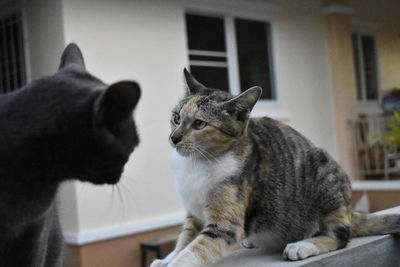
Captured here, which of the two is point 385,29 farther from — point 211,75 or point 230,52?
point 211,75

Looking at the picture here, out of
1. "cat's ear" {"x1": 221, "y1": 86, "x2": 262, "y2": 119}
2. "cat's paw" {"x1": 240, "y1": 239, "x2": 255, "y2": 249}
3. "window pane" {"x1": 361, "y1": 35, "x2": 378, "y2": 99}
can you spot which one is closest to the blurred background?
"window pane" {"x1": 361, "y1": 35, "x2": 378, "y2": 99}

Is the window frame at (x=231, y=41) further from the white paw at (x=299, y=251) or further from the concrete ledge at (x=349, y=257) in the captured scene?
the white paw at (x=299, y=251)

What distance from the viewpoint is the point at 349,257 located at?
150cm

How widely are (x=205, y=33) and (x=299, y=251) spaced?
4078 millimetres

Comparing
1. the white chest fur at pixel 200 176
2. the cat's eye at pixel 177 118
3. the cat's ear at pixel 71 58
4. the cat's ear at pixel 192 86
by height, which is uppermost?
the cat's ear at pixel 71 58

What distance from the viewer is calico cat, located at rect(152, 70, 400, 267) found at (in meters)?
1.39

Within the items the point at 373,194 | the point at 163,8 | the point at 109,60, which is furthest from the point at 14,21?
the point at 373,194

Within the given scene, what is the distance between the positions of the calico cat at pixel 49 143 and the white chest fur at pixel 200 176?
38cm

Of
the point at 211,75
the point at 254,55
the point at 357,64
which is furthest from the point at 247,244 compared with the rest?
the point at 357,64

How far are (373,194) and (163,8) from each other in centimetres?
306

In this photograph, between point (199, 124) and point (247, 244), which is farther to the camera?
point (247, 244)

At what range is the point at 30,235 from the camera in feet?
3.54

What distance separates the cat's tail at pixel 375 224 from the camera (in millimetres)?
1678

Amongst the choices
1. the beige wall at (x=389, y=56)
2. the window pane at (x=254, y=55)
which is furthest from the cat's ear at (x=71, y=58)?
the beige wall at (x=389, y=56)
